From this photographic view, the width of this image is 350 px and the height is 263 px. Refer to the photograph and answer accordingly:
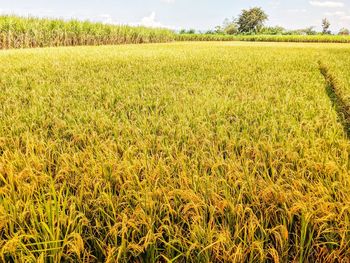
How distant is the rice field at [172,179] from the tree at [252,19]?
67382 millimetres


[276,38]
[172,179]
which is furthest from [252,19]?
[172,179]

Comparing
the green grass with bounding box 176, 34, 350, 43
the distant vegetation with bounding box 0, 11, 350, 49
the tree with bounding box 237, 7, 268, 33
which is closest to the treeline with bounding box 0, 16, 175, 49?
the distant vegetation with bounding box 0, 11, 350, 49

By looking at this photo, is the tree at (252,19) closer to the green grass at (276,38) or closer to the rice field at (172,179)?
the green grass at (276,38)

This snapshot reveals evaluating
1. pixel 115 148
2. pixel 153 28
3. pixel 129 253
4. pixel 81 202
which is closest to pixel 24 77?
pixel 115 148

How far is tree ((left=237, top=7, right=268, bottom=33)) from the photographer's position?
2618 inches

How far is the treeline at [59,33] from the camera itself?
16.8 meters

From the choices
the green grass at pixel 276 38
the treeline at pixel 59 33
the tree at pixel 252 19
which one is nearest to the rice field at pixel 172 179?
the treeline at pixel 59 33

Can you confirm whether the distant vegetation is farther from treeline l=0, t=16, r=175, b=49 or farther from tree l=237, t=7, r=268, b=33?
tree l=237, t=7, r=268, b=33

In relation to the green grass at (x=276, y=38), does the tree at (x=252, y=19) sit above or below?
above

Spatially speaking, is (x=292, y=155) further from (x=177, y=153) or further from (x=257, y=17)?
(x=257, y=17)

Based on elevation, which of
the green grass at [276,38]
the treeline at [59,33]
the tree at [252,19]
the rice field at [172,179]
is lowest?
the rice field at [172,179]

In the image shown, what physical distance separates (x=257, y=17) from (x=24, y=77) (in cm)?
6739

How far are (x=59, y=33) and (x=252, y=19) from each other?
5435 cm

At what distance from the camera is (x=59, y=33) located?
64.0ft
